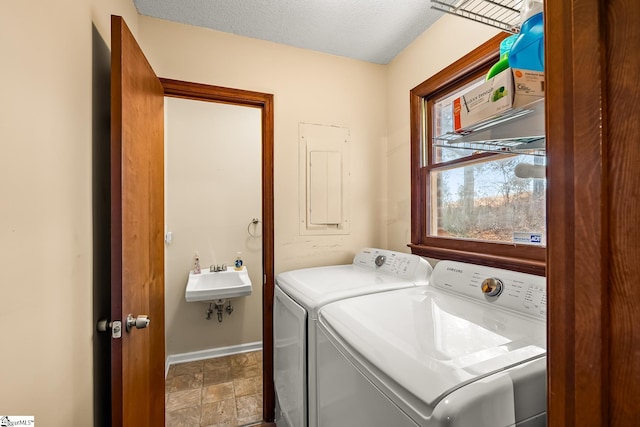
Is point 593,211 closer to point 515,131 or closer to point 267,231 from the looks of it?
point 515,131

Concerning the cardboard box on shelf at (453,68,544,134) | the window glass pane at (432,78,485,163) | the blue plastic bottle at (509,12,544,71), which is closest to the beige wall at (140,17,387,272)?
the window glass pane at (432,78,485,163)

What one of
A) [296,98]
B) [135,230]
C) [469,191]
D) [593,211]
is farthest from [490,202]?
[135,230]

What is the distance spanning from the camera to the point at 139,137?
1231mm

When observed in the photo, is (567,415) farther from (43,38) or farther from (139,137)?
(139,137)

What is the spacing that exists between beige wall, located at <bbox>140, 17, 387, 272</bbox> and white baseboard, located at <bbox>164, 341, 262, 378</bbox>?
144 centimetres

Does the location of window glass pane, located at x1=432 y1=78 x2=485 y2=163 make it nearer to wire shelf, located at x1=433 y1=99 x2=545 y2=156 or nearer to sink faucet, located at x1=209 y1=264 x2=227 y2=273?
wire shelf, located at x1=433 y1=99 x2=545 y2=156

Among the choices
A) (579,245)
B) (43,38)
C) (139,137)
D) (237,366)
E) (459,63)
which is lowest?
(237,366)

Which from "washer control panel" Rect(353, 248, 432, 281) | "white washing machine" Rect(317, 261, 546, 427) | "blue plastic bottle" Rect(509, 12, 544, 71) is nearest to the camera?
"white washing machine" Rect(317, 261, 546, 427)

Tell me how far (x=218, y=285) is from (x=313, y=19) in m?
2.25

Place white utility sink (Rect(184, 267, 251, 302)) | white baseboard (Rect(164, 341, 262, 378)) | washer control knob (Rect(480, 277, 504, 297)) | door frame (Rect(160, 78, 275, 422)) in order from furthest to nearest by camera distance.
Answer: white baseboard (Rect(164, 341, 262, 378)) → white utility sink (Rect(184, 267, 251, 302)) → door frame (Rect(160, 78, 275, 422)) → washer control knob (Rect(480, 277, 504, 297))

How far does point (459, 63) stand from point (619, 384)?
163 centimetres

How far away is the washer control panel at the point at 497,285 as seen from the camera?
0.99 meters

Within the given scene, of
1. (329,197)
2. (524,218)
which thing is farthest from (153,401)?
(524,218)

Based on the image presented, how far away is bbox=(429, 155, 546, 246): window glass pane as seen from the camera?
125 cm
